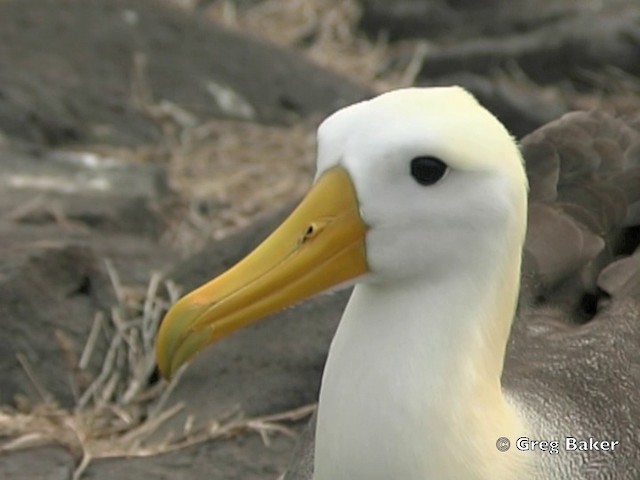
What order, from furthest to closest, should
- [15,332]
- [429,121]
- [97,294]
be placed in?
[97,294]
[15,332]
[429,121]

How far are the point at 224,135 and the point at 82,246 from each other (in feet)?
7.92

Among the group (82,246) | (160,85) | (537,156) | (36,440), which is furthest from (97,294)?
(160,85)

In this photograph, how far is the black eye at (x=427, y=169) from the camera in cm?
296

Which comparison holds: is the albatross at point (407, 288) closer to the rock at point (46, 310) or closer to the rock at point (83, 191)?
the rock at point (46, 310)

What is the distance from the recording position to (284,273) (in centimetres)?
305

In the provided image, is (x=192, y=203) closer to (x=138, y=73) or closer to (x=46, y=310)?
(x=138, y=73)

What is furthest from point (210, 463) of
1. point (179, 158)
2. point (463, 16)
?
point (463, 16)

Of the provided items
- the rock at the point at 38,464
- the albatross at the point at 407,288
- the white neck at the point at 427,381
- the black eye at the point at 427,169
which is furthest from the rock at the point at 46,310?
the black eye at the point at 427,169

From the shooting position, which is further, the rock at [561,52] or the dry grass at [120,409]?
the rock at [561,52]

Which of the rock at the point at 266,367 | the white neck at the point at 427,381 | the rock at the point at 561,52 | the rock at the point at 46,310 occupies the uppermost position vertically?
the white neck at the point at 427,381

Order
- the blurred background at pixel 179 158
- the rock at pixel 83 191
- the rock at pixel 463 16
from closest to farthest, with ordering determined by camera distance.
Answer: the blurred background at pixel 179 158
the rock at pixel 83 191
the rock at pixel 463 16

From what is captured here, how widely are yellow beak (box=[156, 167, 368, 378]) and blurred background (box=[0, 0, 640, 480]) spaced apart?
133cm

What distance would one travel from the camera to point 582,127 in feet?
14.3

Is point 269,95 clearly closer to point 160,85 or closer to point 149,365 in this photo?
point 160,85
